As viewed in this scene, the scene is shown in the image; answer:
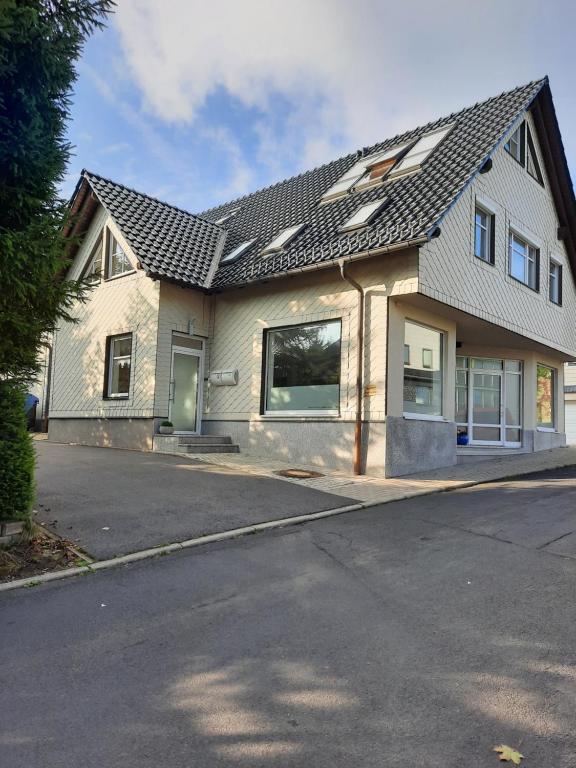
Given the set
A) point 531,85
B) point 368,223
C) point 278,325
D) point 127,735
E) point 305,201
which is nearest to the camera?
point 127,735

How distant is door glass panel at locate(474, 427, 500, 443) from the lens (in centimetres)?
1645

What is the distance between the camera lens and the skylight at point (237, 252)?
49.3 ft

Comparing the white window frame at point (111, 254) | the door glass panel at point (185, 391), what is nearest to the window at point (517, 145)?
the door glass panel at point (185, 391)

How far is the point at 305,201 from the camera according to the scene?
16.1 metres

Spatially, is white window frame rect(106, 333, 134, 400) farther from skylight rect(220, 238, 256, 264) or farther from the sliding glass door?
the sliding glass door

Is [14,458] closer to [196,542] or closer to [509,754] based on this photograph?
[196,542]

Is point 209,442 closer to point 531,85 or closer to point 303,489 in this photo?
point 303,489

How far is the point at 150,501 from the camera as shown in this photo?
8.12 m

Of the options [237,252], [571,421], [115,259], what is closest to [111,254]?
[115,259]

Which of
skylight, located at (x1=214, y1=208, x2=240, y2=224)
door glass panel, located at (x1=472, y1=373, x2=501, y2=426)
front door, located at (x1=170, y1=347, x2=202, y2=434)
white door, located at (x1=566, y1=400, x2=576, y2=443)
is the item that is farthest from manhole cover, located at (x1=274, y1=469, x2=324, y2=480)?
white door, located at (x1=566, y1=400, x2=576, y2=443)

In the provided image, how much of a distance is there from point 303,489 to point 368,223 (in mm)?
5973

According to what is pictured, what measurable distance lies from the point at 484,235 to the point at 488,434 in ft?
19.1

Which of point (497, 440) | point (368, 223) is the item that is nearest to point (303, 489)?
point (368, 223)

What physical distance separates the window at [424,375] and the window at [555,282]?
6.39 meters
